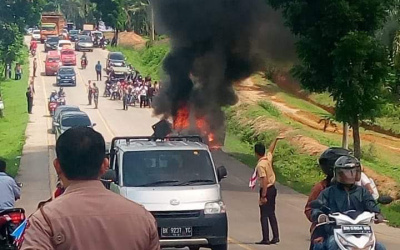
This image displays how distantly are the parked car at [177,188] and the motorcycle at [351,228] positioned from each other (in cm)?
529

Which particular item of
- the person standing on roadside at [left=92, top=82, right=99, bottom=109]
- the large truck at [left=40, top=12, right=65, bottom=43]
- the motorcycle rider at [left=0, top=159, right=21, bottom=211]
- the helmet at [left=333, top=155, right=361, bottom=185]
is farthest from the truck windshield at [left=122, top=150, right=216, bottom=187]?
the large truck at [left=40, top=12, right=65, bottom=43]

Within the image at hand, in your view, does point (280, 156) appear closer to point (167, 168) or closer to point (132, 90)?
point (167, 168)

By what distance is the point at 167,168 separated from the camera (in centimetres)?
1277

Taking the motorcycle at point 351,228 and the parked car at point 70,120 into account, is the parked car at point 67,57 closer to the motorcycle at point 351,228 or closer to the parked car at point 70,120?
the parked car at point 70,120

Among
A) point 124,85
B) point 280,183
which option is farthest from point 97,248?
point 124,85

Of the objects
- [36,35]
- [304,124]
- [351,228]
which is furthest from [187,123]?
[36,35]

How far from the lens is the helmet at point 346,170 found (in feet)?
23.1

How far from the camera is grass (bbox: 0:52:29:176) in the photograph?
33412 mm

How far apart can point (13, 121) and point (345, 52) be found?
28.1 meters

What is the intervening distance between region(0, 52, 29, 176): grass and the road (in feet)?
1.36

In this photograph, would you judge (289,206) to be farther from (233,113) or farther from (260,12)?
(233,113)

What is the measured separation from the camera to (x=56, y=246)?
3.55 meters

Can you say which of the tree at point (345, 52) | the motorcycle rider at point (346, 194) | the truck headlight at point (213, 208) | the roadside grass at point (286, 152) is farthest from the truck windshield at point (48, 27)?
the motorcycle rider at point (346, 194)

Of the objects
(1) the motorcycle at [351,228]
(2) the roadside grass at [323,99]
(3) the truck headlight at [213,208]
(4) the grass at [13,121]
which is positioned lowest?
(4) the grass at [13,121]
